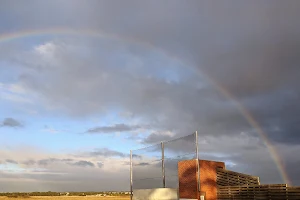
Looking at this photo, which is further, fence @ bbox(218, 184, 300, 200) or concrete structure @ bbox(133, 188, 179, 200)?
concrete structure @ bbox(133, 188, 179, 200)

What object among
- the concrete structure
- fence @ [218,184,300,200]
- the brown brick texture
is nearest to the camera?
fence @ [218,184,300,200]

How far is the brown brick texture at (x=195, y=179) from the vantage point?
35944mm

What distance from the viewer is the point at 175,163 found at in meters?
36.8

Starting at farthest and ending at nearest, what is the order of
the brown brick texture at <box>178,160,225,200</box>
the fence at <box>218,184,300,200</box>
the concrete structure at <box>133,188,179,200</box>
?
1. the brown brick texture at <box>178,160,225,200</box>
2. the concrete structure at <box>133,188,179,200</box>
3. the fence at <box>218,184,300,200</box>

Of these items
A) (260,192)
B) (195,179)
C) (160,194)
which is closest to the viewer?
(260,192)

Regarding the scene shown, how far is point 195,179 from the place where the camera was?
35844 mm

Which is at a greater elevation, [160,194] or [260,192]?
[260,192]

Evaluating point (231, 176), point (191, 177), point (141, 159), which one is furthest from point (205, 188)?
point (141, 159)

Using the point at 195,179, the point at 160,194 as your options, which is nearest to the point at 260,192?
the point at 195,179

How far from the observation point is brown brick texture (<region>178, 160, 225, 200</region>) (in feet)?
118

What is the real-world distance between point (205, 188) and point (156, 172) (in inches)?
213

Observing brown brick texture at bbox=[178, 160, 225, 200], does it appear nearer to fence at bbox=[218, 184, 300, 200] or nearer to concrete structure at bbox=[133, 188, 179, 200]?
fence at bbox=[218, 184, 300, 200]

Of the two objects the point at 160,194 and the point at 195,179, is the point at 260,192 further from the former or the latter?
the point at 160,194

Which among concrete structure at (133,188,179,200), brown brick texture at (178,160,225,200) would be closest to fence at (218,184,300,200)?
brown brick texture at (178,160,225,200)
